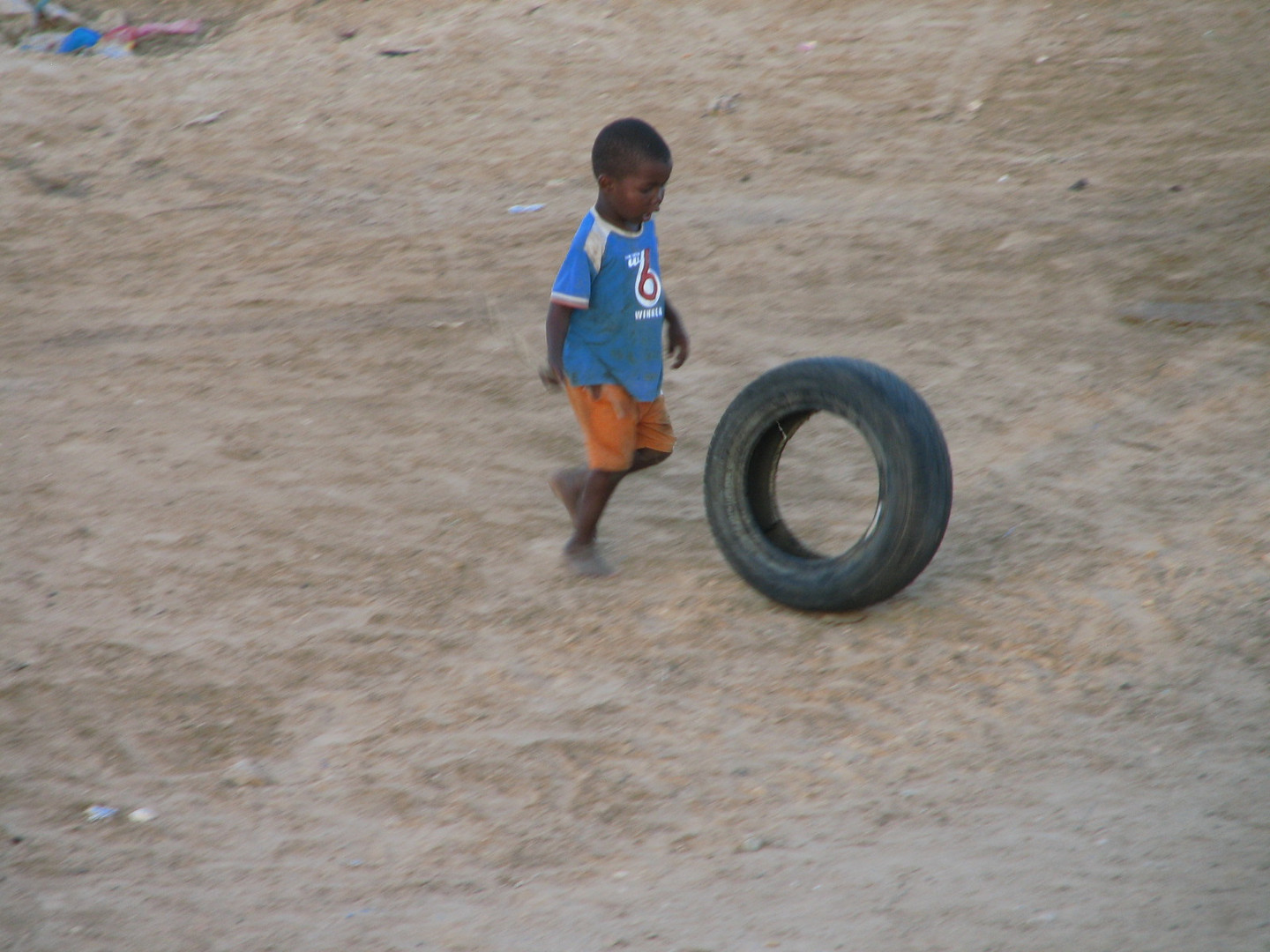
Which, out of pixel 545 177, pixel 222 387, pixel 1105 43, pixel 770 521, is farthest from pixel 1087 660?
pixel 1105 43

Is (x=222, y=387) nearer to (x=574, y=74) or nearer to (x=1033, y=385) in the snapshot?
(x=1033, y=385)

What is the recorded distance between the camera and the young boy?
3.97 meters

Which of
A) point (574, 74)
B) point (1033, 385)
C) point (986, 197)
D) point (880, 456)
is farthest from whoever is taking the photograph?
point (574, 74)

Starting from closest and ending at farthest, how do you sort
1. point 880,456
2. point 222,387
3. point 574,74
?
point 880,456
point 222,387
point 574,74

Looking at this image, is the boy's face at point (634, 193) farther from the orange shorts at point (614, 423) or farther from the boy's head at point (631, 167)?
the orange shorts at point (614, 423)

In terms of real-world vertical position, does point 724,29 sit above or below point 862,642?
above

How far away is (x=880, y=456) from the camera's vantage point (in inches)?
154

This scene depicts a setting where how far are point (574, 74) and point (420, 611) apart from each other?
24.0 feet

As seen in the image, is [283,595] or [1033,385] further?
[1033,385]

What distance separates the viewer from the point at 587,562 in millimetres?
4559

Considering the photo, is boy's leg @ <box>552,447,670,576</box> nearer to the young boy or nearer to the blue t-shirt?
the young boy

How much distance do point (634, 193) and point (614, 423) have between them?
2.67ft

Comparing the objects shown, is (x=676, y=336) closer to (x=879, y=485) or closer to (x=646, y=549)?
(x=646, y=549)

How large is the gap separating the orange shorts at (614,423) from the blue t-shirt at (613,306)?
5 cm
